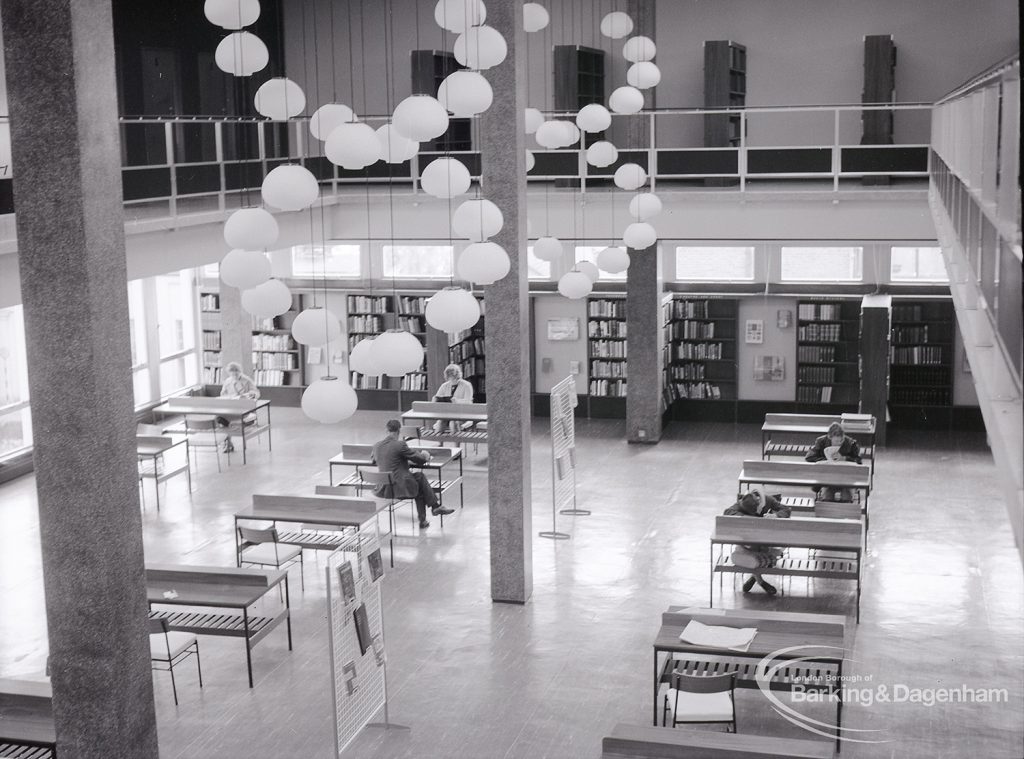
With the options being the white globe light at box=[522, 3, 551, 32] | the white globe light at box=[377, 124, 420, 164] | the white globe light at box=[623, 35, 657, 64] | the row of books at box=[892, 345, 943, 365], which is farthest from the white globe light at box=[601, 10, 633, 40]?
the row of books at box=[892, 345, 943, 365]

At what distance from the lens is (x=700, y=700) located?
8117 mm

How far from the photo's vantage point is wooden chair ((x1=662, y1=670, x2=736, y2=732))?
7.41 meters

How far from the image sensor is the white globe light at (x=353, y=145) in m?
6.38

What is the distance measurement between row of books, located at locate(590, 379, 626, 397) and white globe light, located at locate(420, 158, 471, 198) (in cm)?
1082

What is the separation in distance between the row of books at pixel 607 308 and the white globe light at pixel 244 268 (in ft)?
37.2

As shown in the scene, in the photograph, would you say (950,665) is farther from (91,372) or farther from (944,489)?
(91,372)

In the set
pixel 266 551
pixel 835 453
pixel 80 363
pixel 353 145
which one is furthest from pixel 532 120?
pixel 80 363

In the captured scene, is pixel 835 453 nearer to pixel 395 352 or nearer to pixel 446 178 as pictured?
pixel 446 178

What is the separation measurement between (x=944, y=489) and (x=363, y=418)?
8719 millimetres

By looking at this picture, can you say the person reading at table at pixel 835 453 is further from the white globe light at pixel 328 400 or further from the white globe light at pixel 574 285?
the white globe light at pixel 328 400

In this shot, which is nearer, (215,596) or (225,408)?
(215,596)

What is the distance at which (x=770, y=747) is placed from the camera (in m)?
6.64

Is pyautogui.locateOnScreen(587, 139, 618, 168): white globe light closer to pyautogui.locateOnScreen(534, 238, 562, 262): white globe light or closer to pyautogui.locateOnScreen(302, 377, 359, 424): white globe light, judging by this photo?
pyautogui.locateOnScreen(534, 238, 562, 262): white globe light

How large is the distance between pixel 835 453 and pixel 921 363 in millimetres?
5056
